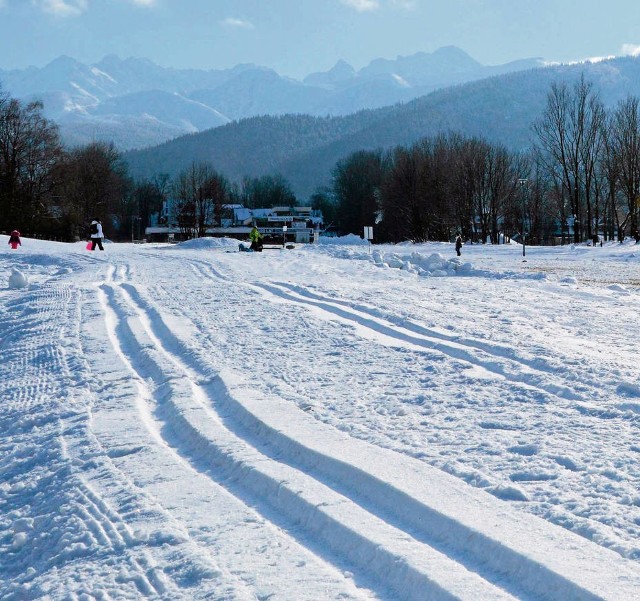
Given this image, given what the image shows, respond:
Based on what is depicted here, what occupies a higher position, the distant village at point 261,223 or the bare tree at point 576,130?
the bare tree at point 576,130

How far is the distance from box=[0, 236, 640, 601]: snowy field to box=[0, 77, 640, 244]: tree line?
105 feet

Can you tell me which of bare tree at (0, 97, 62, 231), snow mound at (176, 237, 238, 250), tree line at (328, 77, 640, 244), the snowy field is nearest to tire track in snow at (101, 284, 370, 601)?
the snowy field

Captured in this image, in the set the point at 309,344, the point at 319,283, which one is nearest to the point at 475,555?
the point at 309,344

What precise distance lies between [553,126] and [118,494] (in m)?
55.0

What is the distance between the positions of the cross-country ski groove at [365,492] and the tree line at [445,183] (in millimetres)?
35185

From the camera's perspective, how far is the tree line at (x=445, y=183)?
54.2 meters

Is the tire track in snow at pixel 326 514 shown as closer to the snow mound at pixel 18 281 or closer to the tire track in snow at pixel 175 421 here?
the tire track in snow at pixel 175 421

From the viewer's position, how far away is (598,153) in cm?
5772

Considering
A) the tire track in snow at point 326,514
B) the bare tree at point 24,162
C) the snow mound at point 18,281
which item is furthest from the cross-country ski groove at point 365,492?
the bare tree at point 24,162

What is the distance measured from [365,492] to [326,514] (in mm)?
446

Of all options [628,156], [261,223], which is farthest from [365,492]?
[261,223]

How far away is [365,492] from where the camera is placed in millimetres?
4688

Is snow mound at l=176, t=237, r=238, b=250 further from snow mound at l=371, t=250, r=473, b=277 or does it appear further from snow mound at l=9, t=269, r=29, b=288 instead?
snow mound at l=9, t=269, r=29, b=288

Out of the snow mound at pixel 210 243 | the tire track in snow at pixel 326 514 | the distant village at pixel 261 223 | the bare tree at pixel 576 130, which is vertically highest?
the bare tree at pixel 576 130
